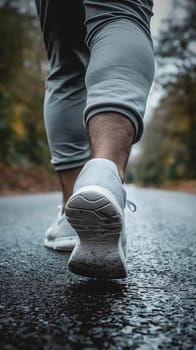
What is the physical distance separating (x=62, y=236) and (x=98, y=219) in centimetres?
70

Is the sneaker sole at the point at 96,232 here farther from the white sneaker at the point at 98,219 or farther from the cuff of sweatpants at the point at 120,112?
the cuff of sweatpants at the point at 120,112

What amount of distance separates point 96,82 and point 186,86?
19.1 meters

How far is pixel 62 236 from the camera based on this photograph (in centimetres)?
155

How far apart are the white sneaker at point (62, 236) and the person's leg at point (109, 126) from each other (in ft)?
1.65

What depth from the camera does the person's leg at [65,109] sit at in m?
1.50

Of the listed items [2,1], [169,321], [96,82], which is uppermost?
[96,82]

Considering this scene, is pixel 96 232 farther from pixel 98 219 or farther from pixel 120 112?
pixel 120 112

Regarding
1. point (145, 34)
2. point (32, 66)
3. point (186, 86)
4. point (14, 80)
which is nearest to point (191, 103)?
point (186, 86)

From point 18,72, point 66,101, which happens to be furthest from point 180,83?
point 66,101

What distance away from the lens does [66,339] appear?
2.17 feet

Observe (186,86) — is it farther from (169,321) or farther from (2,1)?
(169,321)

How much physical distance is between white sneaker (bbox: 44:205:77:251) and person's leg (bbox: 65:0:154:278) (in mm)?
504

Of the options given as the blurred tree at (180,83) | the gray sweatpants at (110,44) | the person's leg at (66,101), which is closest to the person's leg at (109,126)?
the gray sweatpants at (110,44)

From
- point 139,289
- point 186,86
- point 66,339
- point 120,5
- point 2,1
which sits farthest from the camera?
point 186,86
